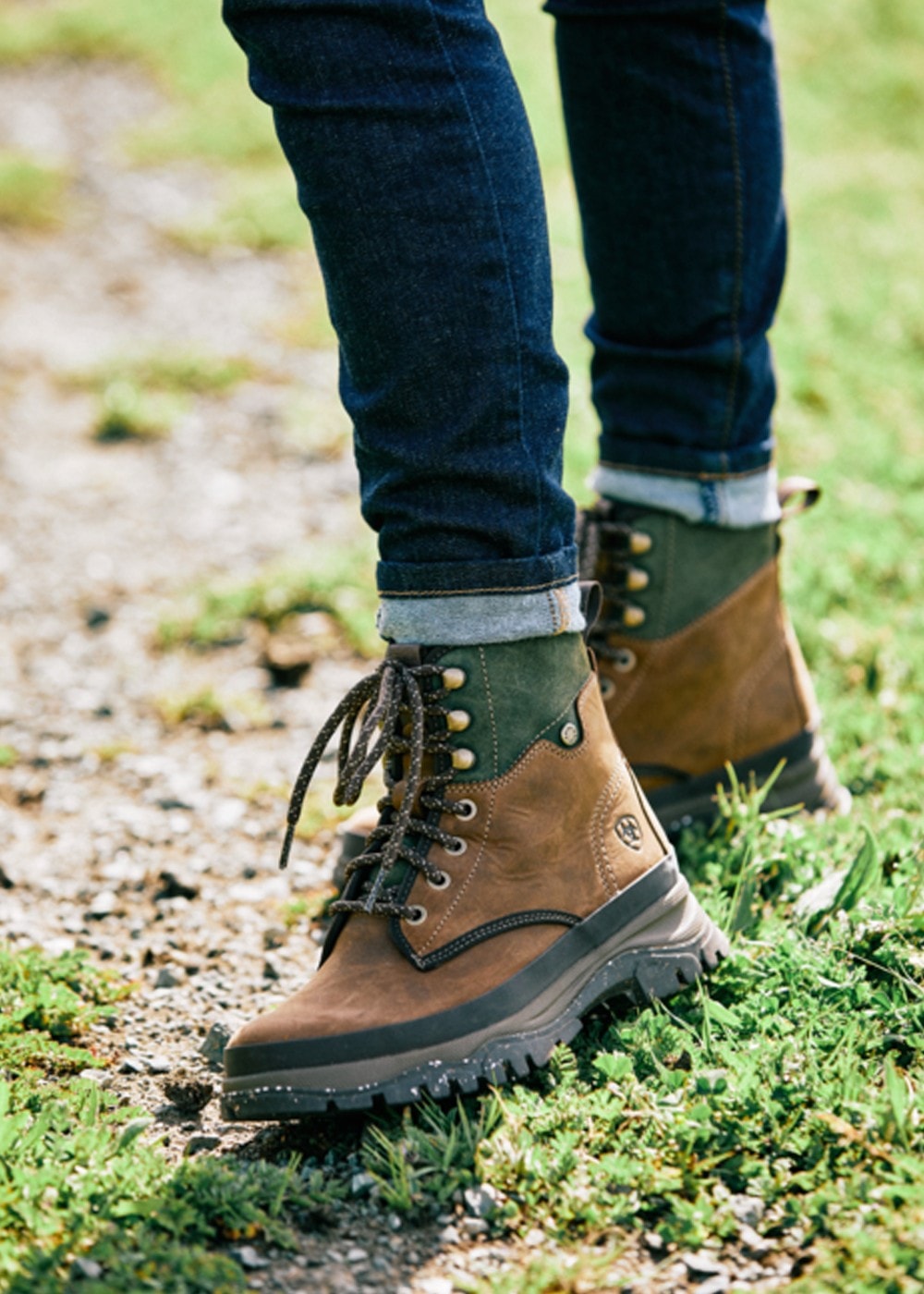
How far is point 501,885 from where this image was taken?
182cm

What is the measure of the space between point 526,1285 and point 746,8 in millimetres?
1965

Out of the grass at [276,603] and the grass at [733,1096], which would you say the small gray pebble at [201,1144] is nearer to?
the grass at [733,1096]

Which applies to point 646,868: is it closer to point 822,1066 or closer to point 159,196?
point 822,1066

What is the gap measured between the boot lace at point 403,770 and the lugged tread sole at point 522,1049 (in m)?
0.21

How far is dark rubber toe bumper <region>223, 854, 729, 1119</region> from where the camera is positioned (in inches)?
65.6

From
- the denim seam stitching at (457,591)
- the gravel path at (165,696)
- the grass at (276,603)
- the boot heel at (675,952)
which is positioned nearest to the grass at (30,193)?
the gravel path at (165,696)

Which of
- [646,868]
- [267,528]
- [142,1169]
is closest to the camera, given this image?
[142,1169]

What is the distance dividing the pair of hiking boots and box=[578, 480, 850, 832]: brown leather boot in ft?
1.16

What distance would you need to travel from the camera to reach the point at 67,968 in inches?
82.0

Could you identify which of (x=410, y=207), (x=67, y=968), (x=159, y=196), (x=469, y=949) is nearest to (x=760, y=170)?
(x=410, y=207)

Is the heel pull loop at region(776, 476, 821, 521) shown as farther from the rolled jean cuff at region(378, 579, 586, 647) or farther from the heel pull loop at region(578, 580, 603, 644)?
the rolled jean cuff at region(378, 579, 586, 647)

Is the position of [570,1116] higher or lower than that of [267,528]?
lower

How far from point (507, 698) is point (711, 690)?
64cm

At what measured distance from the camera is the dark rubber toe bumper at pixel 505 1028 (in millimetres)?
1666
